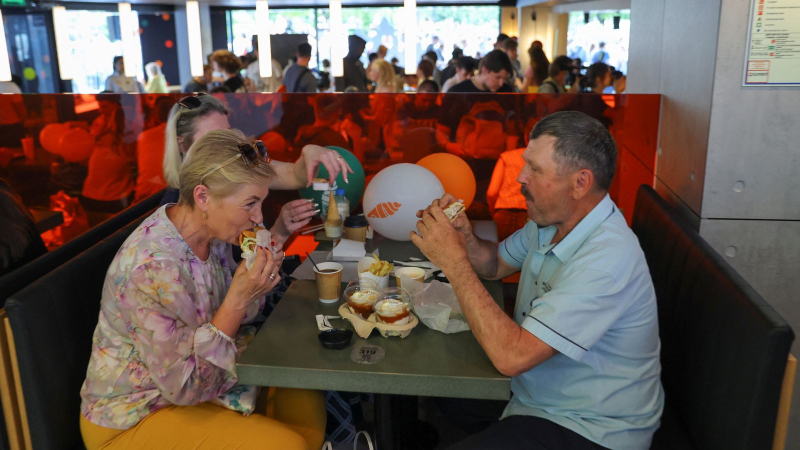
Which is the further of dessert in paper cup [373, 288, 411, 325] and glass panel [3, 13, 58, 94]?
glass panel [3, 13, 58, 94]

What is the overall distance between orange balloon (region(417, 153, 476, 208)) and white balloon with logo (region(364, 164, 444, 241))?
37cm

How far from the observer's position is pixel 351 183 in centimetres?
323

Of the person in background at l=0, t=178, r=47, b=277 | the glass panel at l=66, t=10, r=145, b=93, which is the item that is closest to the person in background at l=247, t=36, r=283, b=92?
the person in background at l=0, t=178, r=47, b=277

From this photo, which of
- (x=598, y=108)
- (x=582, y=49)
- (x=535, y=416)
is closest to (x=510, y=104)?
(x=598, y=108)

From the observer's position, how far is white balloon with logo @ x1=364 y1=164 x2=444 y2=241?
275cm

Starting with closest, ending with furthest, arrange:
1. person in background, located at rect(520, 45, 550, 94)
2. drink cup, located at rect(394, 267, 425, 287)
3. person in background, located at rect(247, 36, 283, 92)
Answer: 1. drink cup, located at rect(394, 267, 425, 287)
2. person in background, located at rect(520, 45, 550, 94)
3. person in background, located at rect(247, 36, 283, 92)

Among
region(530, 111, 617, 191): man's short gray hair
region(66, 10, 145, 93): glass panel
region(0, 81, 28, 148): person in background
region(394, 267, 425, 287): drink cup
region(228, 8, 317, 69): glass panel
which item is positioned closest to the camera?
region(530, 111, 617, 191): man's short gray hair

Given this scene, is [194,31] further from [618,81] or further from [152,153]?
[618,81]

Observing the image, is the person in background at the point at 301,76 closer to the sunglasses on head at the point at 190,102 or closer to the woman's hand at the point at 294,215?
the sunglasses on head at the point at 190,102

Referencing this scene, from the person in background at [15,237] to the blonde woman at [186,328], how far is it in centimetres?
67

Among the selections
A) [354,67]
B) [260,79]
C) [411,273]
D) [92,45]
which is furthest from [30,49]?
[411,273]

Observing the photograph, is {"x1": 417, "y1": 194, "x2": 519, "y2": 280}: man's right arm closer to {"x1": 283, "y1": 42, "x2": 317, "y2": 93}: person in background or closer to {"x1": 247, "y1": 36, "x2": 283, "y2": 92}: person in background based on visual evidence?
{"x1": 283, "y1": 42, "x2": 317, "y2": 93}: person in background

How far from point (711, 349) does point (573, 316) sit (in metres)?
0.46

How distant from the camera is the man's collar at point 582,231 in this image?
1.81 meters
